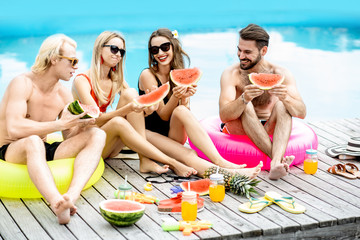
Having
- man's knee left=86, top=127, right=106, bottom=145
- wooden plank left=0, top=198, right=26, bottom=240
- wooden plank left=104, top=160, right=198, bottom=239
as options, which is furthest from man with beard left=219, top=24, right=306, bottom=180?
wooden plank left=0, top=198, right=26, bottom=240

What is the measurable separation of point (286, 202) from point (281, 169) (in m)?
0.56

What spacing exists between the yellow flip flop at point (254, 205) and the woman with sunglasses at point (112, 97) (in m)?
0.80

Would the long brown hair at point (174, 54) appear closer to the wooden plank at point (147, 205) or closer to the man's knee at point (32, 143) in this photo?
the wooden plank at point (147, 205)

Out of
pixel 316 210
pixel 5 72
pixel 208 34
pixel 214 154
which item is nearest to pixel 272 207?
pixel 316 210

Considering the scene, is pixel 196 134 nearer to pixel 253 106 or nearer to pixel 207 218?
pixel 253 106

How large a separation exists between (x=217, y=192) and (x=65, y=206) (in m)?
1.39

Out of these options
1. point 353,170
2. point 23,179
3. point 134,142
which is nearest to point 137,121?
point 134,142

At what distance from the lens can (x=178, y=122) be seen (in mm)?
5898

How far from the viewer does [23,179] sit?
5008mm

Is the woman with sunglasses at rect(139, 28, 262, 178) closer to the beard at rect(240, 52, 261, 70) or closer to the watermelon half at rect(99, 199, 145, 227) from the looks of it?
the beard at rect(240, 52, 261, 70)

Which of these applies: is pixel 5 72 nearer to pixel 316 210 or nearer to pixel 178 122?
pixel 178 122

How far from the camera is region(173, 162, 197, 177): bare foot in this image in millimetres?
5672

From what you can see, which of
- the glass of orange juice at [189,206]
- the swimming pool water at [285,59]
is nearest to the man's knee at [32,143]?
the glass of orange juice at [189,206]

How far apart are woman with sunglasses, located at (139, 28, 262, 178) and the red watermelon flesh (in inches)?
48.2
